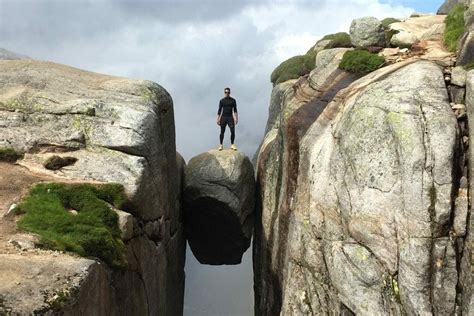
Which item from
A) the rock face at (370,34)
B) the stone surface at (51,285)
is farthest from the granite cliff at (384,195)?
the stone surface at (51,285)

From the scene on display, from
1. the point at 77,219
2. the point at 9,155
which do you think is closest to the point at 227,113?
the point at 9,155

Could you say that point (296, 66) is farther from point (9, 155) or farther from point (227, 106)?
point (9, 155)

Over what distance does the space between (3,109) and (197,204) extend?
518 inches

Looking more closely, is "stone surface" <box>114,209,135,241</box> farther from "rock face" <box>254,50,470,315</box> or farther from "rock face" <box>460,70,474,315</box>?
"rock face" <box>460,70,474,315</box>

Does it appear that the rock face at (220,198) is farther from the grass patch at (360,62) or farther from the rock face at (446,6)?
the rock face at (446,6)

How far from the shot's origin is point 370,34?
28.5 m

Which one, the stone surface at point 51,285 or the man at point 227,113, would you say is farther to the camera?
the man at point 227,113

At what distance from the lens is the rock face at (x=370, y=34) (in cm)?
2838

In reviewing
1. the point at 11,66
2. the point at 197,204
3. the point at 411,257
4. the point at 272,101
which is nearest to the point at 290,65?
the point at 272,101

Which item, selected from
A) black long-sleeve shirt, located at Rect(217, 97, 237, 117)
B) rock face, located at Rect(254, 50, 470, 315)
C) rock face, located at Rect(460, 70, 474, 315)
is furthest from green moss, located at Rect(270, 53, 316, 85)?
rock face, located at Rect(460, 70, 474, 315)

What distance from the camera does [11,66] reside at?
25.8 metres

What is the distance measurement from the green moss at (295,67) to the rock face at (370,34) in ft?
73.6

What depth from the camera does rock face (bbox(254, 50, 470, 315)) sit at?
1608 cm

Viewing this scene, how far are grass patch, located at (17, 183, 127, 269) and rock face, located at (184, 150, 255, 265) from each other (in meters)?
11.8
